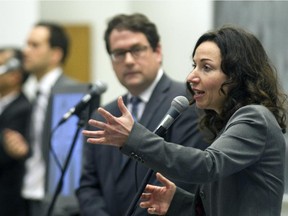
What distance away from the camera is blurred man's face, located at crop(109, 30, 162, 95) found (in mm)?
2996

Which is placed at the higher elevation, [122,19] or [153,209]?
[122,19]

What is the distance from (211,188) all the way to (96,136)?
46 centimetres

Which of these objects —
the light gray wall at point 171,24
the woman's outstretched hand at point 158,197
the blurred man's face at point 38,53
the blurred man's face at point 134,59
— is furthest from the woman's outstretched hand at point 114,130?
the light gray wall at point 171,24

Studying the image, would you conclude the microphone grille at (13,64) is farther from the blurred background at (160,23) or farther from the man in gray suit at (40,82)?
the blurred background at (160,23)

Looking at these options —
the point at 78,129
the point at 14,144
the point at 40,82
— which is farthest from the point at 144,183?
the point at 40,82

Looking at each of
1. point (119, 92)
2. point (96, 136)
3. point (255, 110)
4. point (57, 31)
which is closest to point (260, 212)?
point (255, 110)

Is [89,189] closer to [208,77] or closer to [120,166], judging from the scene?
[120,166]

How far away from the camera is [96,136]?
188 cm

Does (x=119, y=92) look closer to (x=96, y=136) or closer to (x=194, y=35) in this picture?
(x=194, y=35)

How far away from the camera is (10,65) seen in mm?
4340

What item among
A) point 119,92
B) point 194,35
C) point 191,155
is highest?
point 191,155

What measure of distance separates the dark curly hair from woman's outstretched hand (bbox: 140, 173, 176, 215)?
0.31 m

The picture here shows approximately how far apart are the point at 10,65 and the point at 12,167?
63cm

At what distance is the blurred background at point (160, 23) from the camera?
15.1 feet
